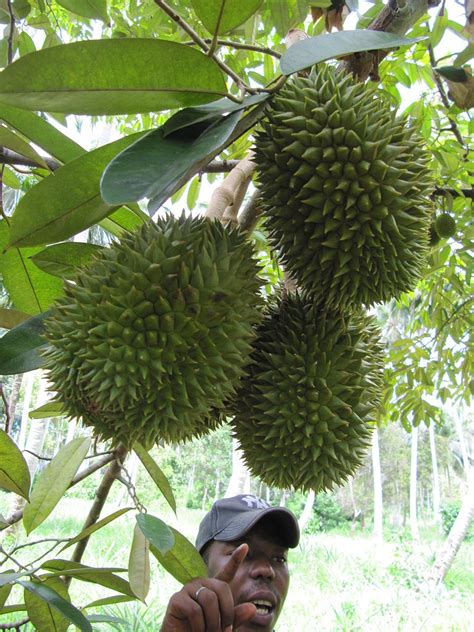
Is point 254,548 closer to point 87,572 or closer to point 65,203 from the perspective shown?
point 87,572

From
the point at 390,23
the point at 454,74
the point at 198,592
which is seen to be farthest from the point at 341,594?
the point at 390,23

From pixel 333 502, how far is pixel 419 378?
18066 mm

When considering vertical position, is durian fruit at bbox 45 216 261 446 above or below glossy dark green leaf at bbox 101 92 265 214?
below

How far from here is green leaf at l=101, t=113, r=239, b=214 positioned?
23.4 inches

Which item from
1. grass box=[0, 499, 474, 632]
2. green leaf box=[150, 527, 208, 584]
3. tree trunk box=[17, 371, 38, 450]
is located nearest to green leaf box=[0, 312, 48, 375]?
green leaf box=[150, 527, 208, 584]

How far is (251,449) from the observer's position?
3.35 feet

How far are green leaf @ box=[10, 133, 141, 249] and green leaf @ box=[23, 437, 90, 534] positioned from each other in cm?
61

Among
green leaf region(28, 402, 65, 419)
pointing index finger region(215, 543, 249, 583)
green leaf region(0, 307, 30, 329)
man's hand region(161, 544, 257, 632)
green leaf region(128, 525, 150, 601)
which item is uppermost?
green leaf region(0, 307, 30, 329)

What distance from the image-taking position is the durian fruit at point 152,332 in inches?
30.5

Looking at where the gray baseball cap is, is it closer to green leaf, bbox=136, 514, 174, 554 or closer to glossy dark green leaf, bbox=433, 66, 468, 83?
green leaf, bbox=136, 514, 174, 554

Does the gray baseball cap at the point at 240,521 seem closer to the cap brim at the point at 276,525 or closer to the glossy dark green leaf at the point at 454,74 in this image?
the cap brim at the point at 276,525

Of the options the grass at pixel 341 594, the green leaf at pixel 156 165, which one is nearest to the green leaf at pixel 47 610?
the green leaf at pixel 156 165

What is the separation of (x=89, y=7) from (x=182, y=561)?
1184 millimetres

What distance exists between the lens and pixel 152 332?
2.54 ft
